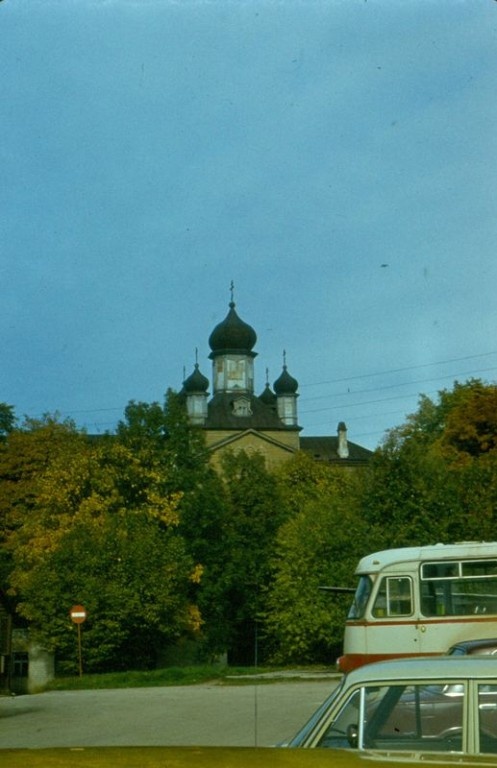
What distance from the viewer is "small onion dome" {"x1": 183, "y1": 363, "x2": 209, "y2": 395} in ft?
400

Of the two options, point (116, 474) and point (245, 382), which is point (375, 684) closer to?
point (116, 474)

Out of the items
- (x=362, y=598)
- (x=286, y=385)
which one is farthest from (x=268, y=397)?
(x=362, y=598)

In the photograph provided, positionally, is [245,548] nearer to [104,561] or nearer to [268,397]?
[104,561]

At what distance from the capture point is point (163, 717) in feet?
72.9

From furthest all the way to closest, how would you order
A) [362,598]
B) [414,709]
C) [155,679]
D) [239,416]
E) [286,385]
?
[286,385]
[239,416]
[155,679]
[362,598]
[414,709]

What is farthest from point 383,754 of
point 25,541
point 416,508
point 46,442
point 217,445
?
point 217,445

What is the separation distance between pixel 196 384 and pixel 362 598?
96846 mm

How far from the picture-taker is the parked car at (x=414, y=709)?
6254 mm

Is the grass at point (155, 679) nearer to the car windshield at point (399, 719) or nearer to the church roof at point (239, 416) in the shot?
the car windshield at point (399, 719)

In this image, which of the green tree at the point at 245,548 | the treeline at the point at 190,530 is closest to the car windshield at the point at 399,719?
the treeline at the point at 190,530

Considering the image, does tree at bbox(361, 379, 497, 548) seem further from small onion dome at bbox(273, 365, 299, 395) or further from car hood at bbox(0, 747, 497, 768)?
small onion dome at bbox(273, 365, 299, 395)

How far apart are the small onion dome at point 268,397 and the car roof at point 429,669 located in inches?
4819

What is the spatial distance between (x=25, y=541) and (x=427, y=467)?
19.5 meters

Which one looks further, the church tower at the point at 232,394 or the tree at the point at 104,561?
the church tower at the point at 232,394
